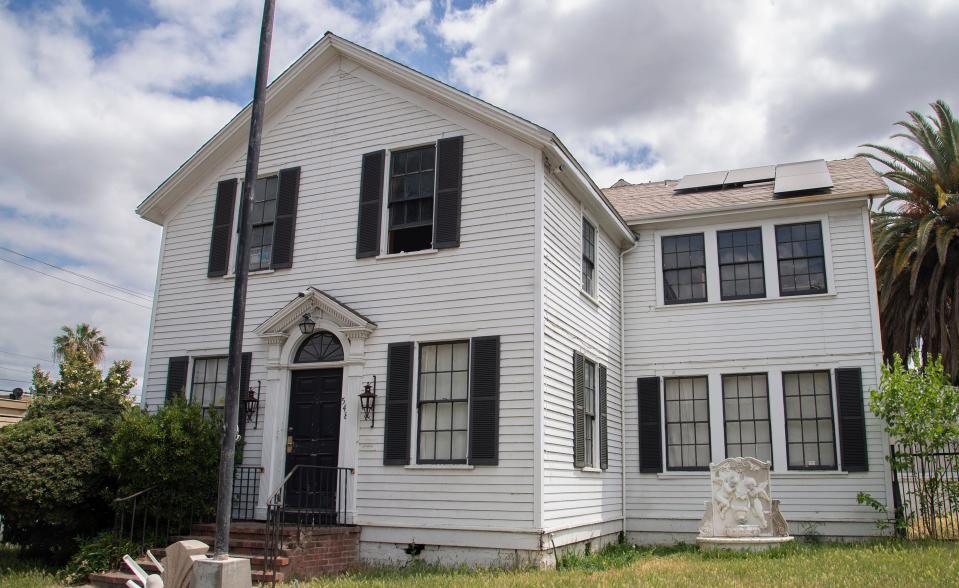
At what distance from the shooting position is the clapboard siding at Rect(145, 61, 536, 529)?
11961 mm

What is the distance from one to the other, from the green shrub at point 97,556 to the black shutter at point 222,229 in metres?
4.96

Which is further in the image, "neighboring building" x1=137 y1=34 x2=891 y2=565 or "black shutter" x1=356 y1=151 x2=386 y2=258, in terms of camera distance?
"black shutter" x1=356 y1=151 x2=386 y2=258

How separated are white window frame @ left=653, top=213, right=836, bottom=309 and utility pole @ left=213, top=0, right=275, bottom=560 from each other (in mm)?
9598

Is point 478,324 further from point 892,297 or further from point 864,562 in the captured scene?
point 892,297

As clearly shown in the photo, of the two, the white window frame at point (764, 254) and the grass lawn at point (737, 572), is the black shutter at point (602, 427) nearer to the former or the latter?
the grass lawn at point (737, 572)

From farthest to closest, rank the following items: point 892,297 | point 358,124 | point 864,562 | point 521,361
A: point 892,297 < point 358,124 < point 521,361 < point 864,562

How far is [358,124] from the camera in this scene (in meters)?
14.3

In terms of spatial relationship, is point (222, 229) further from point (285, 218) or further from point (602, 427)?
point (602, 427)

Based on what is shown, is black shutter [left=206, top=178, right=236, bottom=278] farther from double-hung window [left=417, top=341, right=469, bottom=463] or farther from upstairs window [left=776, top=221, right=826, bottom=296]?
upstairs window [left=776, top=221, right=826, bottom=296]

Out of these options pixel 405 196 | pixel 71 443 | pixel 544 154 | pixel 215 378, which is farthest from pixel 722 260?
pixel 71 443

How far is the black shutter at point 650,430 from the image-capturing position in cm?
1557

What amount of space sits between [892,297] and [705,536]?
29.4 feet

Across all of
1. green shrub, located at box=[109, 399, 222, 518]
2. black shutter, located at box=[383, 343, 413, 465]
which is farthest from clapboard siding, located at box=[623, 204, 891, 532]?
green shrub, located at box=[109, 399, 222, 518]

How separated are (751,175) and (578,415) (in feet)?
26.1
